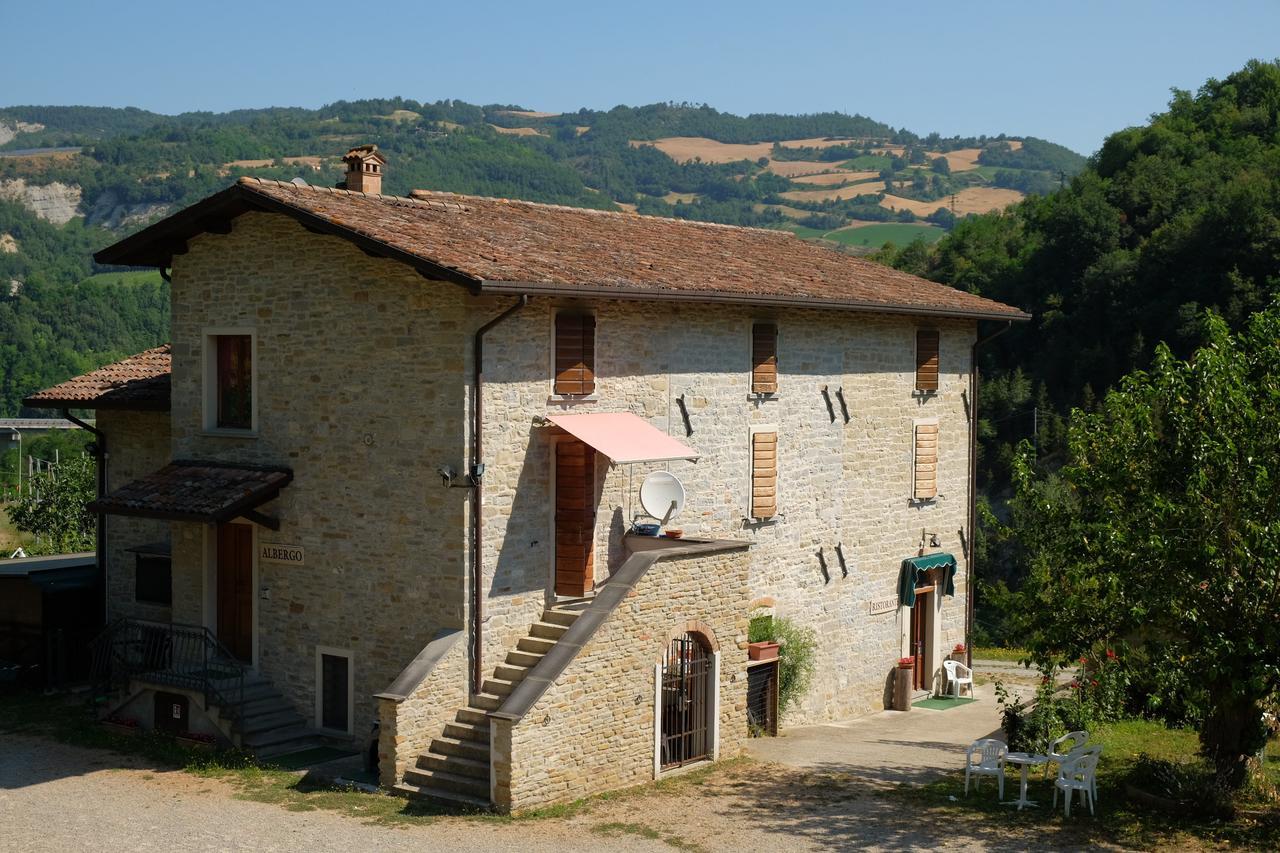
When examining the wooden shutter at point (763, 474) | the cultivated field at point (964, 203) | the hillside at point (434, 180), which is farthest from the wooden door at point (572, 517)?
the cultivated field at point (964, 203)

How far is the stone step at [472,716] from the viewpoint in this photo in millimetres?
15422

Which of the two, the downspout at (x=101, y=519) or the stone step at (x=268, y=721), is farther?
the downspout at (x=101, y=519)

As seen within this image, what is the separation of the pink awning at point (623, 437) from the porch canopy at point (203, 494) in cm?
371

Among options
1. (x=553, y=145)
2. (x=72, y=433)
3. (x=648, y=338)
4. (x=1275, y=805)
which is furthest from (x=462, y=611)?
(x=553, y=145)

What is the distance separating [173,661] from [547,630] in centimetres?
529

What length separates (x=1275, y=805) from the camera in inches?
560

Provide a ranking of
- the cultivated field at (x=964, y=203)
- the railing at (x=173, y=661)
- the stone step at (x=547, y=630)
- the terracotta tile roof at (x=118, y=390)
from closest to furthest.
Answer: the stone step at (x=547, y=630), the railing at (x=173, y=661), the terracotta tile roof at (x=118, y=390), the cultivated field at (x=964, y=203)

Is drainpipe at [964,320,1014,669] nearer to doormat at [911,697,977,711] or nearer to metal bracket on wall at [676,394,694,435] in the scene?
doormat at [911,697,977,711]

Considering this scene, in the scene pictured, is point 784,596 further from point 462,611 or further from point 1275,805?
point 1275,805

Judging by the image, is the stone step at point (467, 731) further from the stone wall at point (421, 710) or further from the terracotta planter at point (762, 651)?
the terracotta planter at point (762, 651)

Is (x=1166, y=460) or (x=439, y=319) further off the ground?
(x=439, y=319)

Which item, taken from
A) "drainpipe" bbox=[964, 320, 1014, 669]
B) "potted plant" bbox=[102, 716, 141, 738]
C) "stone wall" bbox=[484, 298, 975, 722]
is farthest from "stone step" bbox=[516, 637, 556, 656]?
"drainpipe" bbox=[964, 320, 1014, 669]

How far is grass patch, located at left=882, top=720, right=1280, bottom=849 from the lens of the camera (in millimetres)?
13258

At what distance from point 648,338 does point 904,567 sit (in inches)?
312
